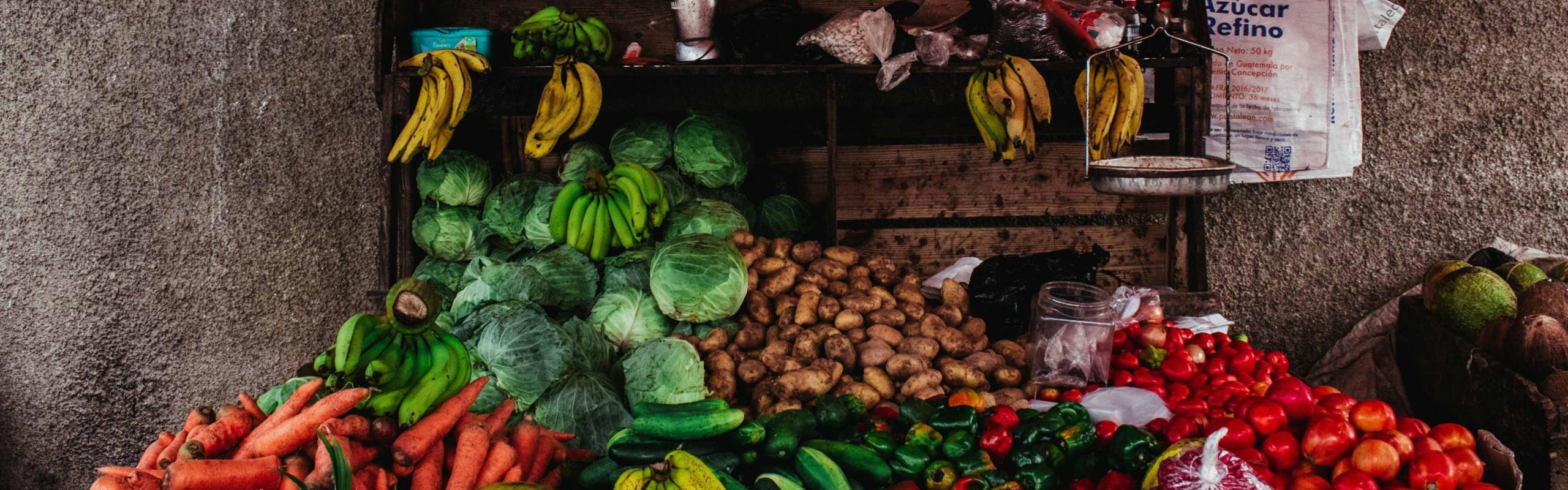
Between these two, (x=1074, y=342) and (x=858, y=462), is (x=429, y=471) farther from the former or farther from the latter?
(x=1074, y=342)

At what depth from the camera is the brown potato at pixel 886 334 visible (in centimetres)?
297

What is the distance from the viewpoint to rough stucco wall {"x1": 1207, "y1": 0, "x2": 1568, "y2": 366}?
Answer: 3.92 metres

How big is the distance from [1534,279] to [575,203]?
11.4 feet

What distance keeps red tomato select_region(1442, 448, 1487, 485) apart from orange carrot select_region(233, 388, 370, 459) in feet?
7.49

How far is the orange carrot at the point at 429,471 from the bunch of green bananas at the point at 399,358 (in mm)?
78

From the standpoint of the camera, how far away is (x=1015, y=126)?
3.24 m

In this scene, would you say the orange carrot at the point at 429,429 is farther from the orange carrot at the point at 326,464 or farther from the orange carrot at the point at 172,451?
the orange carrot at the point at 172,451

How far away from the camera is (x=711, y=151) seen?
142 inches

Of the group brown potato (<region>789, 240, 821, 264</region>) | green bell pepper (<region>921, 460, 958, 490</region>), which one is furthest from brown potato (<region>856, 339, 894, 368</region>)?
green bell pepper (<region>921, 460, 958, 490</region>)

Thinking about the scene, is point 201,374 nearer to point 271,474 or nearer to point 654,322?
point 654,322

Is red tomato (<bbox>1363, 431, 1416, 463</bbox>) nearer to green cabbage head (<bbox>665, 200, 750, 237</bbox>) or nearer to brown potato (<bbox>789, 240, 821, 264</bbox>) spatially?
brown potato (<bbox>789, 240, 821, 264</bbox>)

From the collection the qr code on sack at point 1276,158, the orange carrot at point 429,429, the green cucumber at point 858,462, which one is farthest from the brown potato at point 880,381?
the qr code on sack at point 1276,158

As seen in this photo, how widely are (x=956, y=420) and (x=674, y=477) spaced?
827mm

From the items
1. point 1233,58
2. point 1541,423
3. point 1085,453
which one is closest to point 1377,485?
point 1085,453
